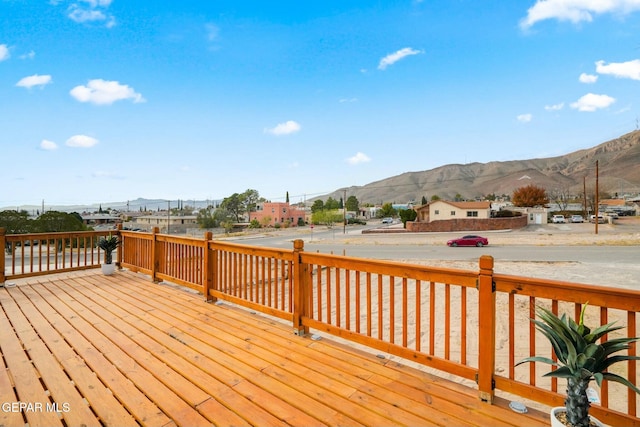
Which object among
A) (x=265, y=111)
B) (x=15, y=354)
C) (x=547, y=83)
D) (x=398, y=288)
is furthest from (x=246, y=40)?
(x=547, y=83)

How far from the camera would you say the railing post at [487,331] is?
198 centimetres

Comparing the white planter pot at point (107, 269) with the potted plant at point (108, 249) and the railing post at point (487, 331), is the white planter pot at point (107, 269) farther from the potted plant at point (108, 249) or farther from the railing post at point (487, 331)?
the railing post at point (487, 331)

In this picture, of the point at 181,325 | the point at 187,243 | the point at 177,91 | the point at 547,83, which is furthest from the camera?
the point at 547,83

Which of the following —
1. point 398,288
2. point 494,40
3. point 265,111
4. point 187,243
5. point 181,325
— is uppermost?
point 494,40


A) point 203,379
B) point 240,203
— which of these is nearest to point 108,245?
point 203,379

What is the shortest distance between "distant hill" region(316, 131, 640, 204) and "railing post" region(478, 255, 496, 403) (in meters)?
71.2

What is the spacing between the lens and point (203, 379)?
2234mm

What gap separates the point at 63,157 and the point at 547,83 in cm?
4203

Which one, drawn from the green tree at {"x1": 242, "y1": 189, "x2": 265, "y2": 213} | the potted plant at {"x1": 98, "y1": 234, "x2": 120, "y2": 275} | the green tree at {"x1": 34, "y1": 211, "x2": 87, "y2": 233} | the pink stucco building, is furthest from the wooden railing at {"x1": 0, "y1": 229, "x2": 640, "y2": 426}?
the green tree at {"x1": 242, "y1": 189, "x2": 265, "y2": 213}

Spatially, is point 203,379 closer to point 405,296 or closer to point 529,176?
point 405,296

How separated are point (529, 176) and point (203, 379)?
13832 centimetres

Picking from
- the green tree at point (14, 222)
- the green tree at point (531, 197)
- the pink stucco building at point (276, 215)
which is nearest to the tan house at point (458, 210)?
the green tree at point (531, 197)

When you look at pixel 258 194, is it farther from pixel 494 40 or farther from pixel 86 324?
pixel 86 324

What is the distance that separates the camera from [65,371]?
92.1 inches
